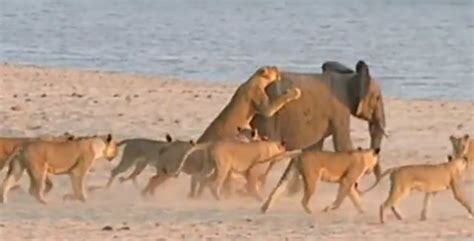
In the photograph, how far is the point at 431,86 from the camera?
94.7ft

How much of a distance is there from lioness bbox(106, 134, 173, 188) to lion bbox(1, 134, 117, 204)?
474mm

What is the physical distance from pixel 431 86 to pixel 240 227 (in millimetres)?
16484

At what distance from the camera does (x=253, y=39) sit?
43.7m

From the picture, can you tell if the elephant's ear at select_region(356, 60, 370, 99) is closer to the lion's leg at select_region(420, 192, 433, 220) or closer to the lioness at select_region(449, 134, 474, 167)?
the lioness at select_region(449, 134, 474, 167)

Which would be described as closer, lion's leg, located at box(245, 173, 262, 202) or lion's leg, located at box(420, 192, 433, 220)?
lion's leg, located at box(420, 192, 433, 220)

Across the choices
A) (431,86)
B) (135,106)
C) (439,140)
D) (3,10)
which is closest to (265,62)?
(431,86)

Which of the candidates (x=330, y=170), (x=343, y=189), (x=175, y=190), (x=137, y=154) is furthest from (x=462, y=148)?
(x=137, y=154)

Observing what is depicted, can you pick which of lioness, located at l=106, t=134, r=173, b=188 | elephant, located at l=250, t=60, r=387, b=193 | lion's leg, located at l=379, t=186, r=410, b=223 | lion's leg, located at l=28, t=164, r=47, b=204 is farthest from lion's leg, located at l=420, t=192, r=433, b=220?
lion's leg, located at l=28, t=164, r=47, b=204

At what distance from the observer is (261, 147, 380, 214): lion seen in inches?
532

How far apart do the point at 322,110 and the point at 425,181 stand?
2.94 meters

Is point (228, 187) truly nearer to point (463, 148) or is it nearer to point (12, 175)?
point (12, 175)

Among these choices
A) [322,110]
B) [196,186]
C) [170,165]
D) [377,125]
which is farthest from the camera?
[377,125]

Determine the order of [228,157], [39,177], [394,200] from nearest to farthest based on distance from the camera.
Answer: [394,200], [39,177], [228,157]

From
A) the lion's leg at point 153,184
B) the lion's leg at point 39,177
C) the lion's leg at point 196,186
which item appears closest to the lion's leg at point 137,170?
the lion's leg at point 153,184
